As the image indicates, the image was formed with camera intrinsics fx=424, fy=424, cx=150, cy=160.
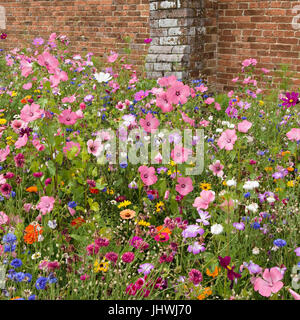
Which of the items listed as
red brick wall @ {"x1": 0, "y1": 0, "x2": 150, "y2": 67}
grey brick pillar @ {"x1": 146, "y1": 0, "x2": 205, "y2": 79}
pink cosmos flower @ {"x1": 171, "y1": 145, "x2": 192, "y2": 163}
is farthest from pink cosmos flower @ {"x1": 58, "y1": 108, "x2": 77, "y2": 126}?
red brick wall @ {"x1": 0, "y1": 0, "x2": 150, "y2": 67}

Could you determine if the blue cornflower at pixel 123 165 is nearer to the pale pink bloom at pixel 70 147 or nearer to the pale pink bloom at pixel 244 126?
the pale pink bloom at pixel 70 147

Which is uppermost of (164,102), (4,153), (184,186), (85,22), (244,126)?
(85,22)

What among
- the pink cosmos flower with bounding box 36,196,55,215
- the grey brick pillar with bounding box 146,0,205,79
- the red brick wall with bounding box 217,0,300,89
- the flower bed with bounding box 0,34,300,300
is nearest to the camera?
the flower bed with bounding box 0,34,300,300

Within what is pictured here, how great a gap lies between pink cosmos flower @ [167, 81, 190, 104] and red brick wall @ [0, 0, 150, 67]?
3855 mm

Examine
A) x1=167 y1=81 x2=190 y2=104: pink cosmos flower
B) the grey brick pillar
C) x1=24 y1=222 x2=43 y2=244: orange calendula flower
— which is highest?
the grey brick pillar

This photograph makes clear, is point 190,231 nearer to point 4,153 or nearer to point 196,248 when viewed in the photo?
point 196,248

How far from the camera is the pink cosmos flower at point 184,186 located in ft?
7.41

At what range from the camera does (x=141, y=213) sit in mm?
2316

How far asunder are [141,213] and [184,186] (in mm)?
278

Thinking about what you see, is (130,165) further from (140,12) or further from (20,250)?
(140,12)

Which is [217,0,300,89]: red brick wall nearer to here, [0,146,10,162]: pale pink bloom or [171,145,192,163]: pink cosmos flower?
[171,145,192,163]: pink cosmos flower

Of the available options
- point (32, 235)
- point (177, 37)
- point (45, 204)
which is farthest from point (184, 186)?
point (177, 37)

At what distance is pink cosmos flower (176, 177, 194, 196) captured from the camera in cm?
226
